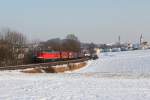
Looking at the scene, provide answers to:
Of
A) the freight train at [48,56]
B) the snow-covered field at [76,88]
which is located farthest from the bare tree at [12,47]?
the snow-covered field at [76,88]

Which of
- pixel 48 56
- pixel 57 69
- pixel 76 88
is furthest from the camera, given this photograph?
pixel 48 56

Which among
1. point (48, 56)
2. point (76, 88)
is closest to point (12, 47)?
point (48, 56)

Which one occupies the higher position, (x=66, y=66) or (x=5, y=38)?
(x=5, y=38)

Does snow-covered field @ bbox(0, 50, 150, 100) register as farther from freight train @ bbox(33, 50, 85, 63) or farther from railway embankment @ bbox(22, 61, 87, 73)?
freight train @ bbox(33, 50, 85, 63)

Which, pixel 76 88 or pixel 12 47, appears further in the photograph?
pixel 12 47

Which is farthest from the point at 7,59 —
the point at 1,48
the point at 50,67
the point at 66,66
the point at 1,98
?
the point at 1,98

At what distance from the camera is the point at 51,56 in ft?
272

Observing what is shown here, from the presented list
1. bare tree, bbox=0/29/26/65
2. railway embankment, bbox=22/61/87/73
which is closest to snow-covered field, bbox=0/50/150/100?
railway embankment, bbox=22/61/87/73

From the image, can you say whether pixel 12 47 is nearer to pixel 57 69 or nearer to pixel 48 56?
pixel 48 56

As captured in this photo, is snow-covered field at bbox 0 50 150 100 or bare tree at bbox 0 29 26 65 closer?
snow-covered field at bbox 0 50 150 100

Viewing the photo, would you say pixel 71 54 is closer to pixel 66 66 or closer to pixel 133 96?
pixel 66 66

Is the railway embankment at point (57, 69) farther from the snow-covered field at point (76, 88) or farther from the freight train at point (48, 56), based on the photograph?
the snow-covered field at point (76, 88)

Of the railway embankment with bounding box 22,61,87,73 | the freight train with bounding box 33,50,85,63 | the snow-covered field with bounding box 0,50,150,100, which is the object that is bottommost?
the railway embankment with bounding box 22,61,87,73

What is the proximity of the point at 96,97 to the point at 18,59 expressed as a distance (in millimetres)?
66264
